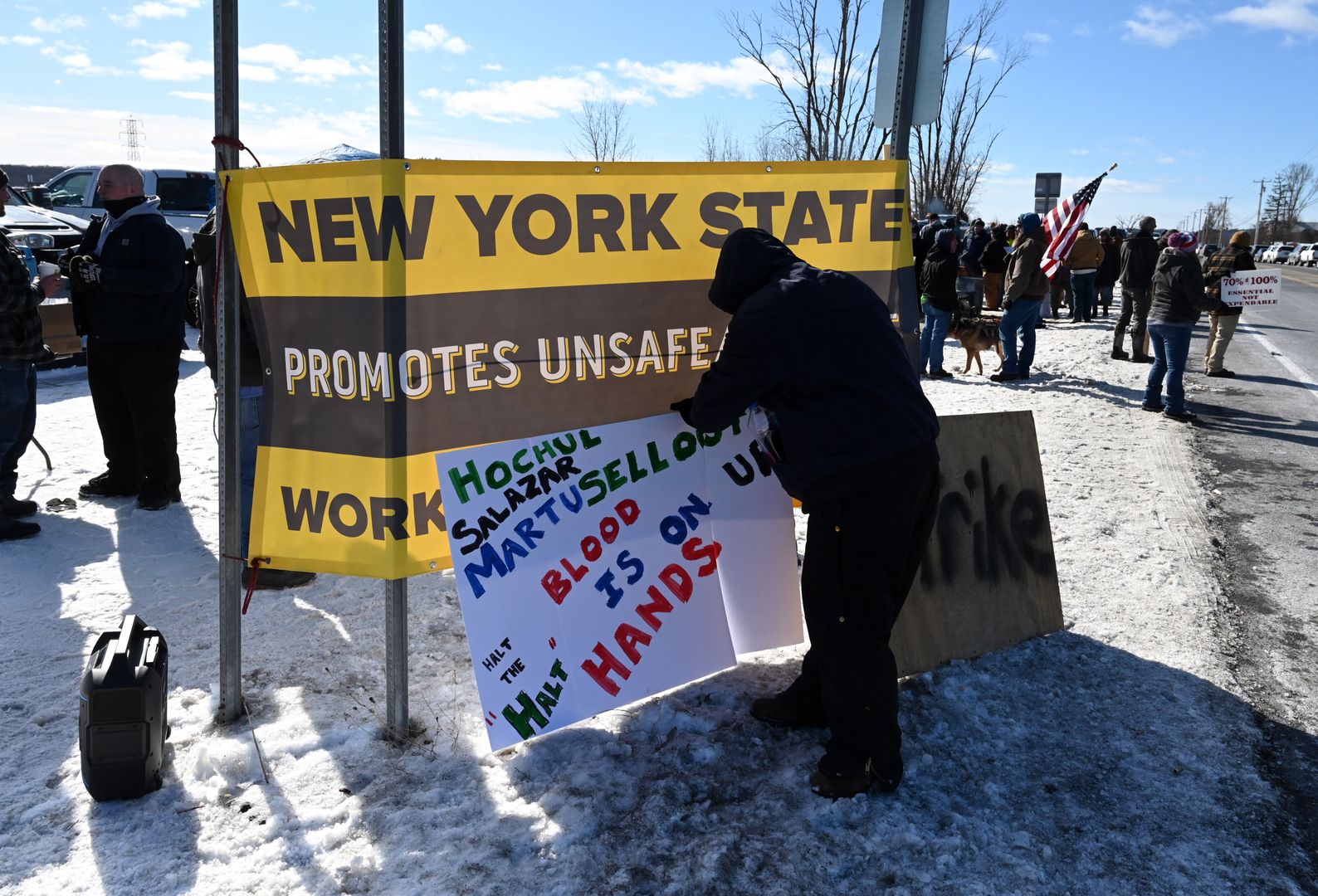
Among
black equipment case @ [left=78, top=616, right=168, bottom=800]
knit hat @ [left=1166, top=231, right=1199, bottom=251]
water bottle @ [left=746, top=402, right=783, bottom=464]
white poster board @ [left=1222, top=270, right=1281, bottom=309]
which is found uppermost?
knit hat @ [left=1166, top=231, right=1199, bottom=251]

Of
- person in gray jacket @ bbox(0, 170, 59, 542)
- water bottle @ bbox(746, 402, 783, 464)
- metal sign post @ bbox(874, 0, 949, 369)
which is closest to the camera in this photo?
water bottle @ bbox(746, 402, 783, 464)

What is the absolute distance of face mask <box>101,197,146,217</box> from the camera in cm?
555

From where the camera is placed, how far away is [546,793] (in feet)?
10.1

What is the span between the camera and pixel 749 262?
3047mm

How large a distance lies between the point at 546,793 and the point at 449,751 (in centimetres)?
44

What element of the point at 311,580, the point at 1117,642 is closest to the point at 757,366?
the point at 1117,642

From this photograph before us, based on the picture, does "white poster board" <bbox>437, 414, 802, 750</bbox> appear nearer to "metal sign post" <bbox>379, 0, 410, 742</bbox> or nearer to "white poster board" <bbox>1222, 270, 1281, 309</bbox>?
"metal sign post" <bbox>379, 0, 410, 742</bbox>

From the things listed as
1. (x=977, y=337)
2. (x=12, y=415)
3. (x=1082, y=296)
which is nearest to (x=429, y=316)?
(x=12, y=415)

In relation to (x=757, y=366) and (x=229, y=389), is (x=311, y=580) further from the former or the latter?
(x=757, y=366)

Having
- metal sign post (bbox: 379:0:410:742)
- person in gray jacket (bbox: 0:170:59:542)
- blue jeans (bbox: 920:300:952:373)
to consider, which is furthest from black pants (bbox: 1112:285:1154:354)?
person in gray jacket (bbox: 0:170:59:542)

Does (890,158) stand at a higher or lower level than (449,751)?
higher

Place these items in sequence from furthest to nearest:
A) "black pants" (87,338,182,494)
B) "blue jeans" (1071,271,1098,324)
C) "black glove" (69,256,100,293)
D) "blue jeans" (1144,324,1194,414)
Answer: "blue jeans" (1071,271,1098,324) → "blue jeans" (1144,324,1194,414) → "black pants" (87,338,182,494) → "black glove" (69,256,100,293)

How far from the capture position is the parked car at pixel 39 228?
11992 millimetres

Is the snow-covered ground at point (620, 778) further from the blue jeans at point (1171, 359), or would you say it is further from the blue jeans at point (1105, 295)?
the blue jeans at point (1105, 295)
